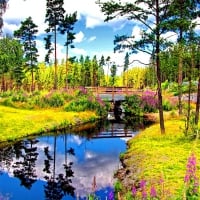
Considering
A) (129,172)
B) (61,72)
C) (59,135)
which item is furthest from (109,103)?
(61,72)

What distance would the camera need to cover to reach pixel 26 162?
2111 centimetres

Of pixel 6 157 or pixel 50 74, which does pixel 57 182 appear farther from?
pixel 50 74

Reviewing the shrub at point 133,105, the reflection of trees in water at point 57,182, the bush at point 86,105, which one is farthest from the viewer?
the shrub at point 133,105

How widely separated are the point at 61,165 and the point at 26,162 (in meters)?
2.15

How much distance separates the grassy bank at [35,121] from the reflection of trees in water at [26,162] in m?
1.90

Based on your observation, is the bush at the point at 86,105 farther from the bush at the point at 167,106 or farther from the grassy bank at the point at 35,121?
the bush at the point at 167,106

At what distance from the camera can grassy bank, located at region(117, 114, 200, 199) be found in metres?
13.0

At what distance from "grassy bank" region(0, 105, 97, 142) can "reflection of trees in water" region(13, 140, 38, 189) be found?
1902 mm

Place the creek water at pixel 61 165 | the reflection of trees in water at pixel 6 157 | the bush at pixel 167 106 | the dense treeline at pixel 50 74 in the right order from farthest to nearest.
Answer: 1. the dense treeline at pixel 50 74
2. the bush at pixel 167 106
3. the reflection of trees in water at pixel 6 157
4. the creek water at pixel 61 165

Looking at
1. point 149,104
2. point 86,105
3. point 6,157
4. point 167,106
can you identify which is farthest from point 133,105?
point 6,157

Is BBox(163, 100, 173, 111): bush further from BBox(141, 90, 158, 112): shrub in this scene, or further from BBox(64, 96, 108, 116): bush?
BBox(64, 96, 108, 116): bush

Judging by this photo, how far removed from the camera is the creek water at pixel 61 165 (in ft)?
51.3

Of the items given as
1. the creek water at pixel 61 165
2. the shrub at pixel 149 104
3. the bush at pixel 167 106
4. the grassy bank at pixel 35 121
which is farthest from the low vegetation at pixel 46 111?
the bush at pixel 167 106

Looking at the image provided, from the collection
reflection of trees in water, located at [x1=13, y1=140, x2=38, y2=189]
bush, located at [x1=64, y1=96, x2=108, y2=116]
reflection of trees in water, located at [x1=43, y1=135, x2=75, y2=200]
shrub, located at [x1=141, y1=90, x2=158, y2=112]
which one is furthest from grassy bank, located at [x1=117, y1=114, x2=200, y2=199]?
shrub, located at [x1=141, y1=90, x2=158, y2=112]
